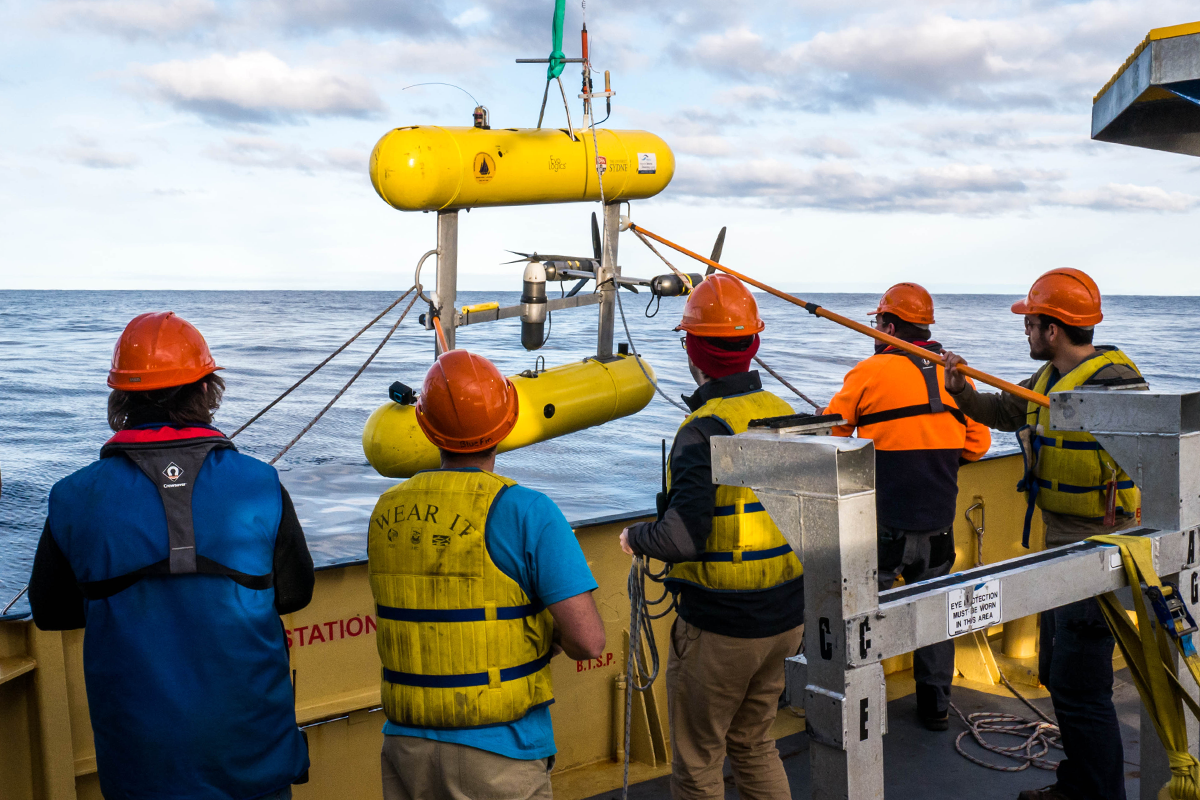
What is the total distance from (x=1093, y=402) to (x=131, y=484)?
1.93 metres

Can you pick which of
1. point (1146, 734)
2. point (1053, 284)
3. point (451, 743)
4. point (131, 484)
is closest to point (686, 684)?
point (451, 743)

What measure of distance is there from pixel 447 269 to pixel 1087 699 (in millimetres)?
4227

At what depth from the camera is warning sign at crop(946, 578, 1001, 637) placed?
152 centimetres

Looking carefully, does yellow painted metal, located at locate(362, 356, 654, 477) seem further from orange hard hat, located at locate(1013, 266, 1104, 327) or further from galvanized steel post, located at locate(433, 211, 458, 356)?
orange hard hat, located at locate(1013, 266, 1104, 327)

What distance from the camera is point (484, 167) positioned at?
18.2ft

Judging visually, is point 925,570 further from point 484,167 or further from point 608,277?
point 608,277

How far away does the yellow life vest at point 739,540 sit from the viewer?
2.54 metres

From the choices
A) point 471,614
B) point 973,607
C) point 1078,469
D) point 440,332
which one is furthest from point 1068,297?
point 440,332

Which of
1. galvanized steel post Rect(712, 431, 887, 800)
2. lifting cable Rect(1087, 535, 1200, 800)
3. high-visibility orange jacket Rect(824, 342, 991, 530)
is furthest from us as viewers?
high-visibility orange jacket Rect(824, 342, 991, 530)

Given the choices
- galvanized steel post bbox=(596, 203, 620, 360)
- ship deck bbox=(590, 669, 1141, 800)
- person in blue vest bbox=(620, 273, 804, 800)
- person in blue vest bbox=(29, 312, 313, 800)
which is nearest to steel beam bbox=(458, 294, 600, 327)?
galvanized steel post bbox=(596, 203, 620, 360)

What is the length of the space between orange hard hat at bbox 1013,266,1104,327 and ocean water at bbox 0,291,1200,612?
2.53 meters

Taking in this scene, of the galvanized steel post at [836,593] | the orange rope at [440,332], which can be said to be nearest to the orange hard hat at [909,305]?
the galvanized steel post at [836,593]

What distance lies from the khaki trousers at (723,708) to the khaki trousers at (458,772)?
717mm

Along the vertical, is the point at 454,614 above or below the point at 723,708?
above
